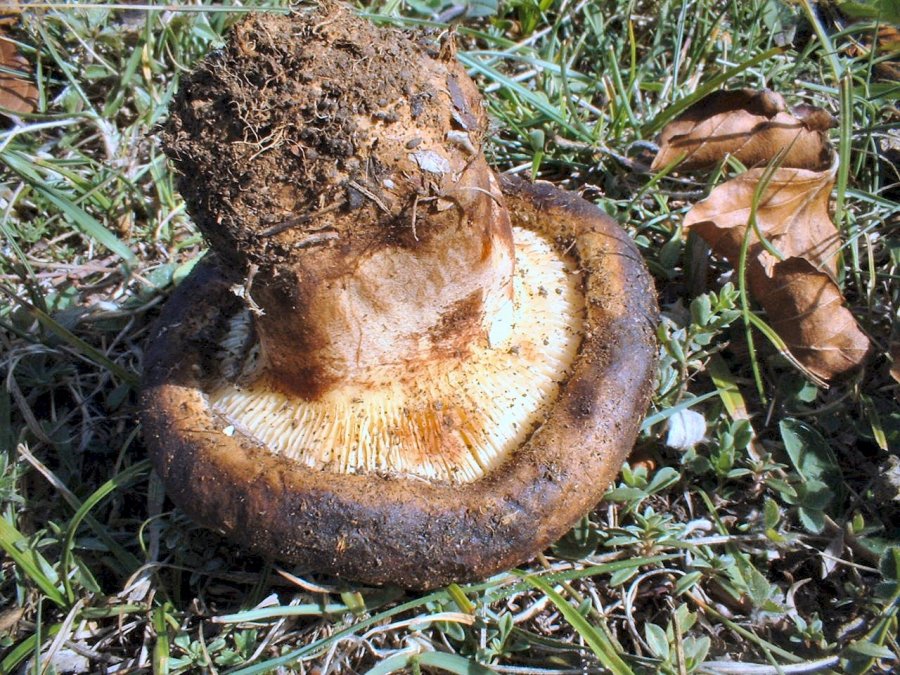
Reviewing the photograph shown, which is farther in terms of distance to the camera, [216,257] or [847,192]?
[847,192]

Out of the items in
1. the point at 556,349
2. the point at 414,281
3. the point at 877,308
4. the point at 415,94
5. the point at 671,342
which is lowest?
the point at 877,308

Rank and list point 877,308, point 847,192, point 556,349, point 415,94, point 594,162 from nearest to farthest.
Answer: point 415,94
point 556,349
point 877,308
point 847,192
point 594,162

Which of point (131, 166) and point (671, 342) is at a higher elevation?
point (131, 166)

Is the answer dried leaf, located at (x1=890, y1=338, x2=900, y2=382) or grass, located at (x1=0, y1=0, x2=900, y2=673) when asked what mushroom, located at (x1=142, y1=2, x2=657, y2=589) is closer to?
grass, located at (x1=0, y1=0, x2=900, y2=673)

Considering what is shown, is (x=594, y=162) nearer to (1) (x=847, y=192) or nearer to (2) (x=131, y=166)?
(1) (x=847, y=192)

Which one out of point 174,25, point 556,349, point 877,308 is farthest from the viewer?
point 174,25

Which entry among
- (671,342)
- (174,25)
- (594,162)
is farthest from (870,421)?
(174,25)

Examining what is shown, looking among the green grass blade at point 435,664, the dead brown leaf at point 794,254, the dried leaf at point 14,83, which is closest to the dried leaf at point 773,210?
the dead brown leaf at point 794,254

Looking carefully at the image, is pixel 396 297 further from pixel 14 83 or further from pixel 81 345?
pixel 14 83
